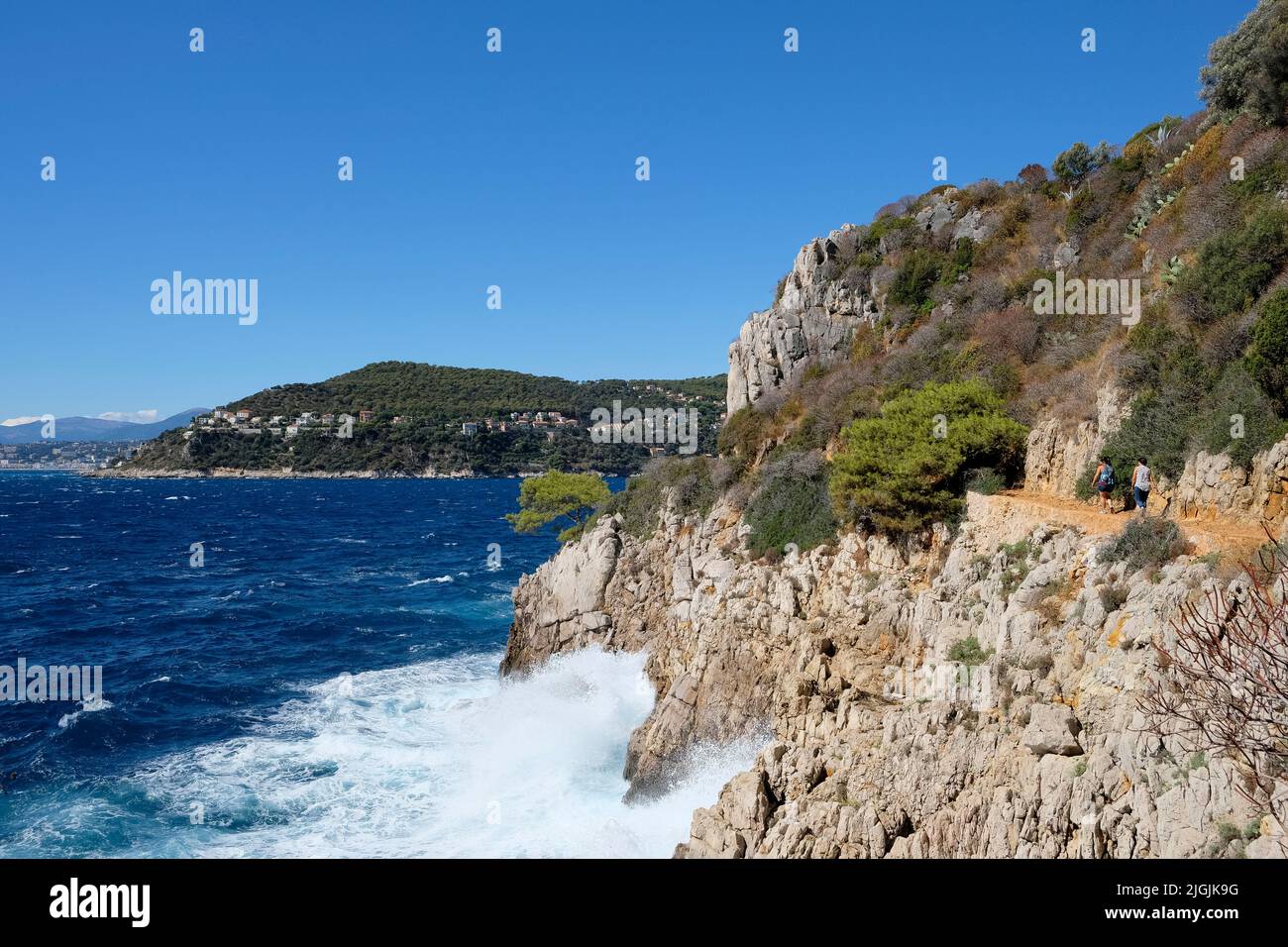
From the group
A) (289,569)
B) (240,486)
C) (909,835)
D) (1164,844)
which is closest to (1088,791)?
(1164,844)

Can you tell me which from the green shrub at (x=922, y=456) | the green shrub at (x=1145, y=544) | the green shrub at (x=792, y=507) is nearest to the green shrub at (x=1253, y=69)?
the green shrub at (x=922, y=456)

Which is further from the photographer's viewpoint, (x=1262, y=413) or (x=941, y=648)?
(x=941, y=648)

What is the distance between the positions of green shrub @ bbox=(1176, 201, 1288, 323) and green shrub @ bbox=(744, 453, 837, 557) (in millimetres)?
9669

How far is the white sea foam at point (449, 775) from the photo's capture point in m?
17.3

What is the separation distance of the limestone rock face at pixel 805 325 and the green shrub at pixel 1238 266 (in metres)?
15.6

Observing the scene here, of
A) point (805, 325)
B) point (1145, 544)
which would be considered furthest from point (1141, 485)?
point (805, 325)

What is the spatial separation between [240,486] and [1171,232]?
431ft

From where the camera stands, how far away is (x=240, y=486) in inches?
5000

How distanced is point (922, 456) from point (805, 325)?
48.4 feet

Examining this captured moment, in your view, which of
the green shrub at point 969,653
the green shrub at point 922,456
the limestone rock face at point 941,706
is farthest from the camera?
the green shrub at point 922,456

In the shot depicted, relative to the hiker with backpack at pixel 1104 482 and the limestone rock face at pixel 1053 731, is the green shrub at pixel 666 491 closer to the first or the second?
the hiker with backpack at pixel 1104 482

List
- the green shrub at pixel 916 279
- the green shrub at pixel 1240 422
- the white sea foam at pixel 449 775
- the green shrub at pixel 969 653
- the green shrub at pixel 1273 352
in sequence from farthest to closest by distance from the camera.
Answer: the green shrub at pixel 916 279 < the white sea foam at pixel 449 775 < the green shrub at pixel 969 653 < the green shrub at pixel 1273 352 < the green shrub at pixel 1240 422

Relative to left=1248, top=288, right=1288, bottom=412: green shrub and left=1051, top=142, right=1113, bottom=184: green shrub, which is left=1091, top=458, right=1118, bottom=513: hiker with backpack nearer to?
left=1248, top=288, right=1288, bottom=412: green shrub

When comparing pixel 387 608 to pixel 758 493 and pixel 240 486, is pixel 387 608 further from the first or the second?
pixel 240 486
